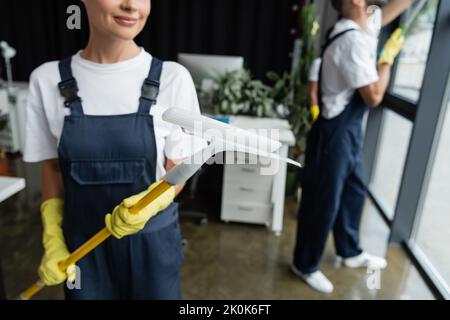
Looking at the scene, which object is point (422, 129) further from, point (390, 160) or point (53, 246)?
point (53, 246)

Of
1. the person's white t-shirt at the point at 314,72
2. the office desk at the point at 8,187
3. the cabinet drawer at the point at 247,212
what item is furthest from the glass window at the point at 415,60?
the office desk at the point at 8,187

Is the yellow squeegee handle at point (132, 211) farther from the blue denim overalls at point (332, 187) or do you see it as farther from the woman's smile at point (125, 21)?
the blue denim overalls at point (332, 187)

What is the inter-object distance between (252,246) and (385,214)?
0.86 m

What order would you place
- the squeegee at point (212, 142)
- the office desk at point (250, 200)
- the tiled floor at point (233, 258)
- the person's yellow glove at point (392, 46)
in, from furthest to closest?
the office desk at point (250, 200) < the tiled floor at point (233, 258) < the person's yellow glove at point (392, 46) < the squeegee at point (212, 142)

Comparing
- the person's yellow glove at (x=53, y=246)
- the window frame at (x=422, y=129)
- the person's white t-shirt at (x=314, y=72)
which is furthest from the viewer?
the person's white t-shirt at (x=314, y=72)

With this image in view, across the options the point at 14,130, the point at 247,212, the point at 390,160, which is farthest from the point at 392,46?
the point at 14,130

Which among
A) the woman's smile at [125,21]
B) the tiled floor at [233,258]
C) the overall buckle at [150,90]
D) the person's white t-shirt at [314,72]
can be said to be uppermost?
the woman's smile at [125,21]

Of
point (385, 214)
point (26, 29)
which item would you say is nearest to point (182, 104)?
point (26, 29)

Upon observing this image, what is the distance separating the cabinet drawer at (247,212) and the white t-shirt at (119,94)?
167cm

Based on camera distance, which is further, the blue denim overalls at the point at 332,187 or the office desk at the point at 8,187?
the blue denim overalls at the point at 332,187

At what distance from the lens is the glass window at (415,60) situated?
113 centimetres

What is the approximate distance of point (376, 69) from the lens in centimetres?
108

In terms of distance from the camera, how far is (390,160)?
2.63 metres

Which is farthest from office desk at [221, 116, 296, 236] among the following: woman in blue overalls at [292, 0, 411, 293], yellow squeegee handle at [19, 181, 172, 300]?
yellow squeegee handle at [19, 181, 172, 300]
